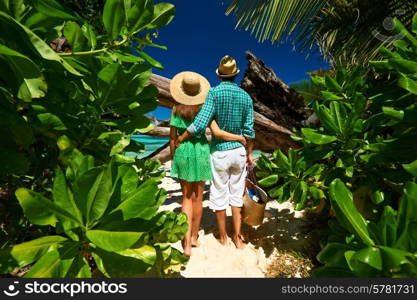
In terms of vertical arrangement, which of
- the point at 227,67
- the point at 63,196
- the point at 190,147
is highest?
the point at 227,67

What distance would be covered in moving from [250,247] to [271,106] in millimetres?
1820

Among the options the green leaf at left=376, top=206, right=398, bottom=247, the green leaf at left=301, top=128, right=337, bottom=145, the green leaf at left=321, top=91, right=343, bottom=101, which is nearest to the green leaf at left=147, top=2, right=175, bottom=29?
the green leaf at left=376, top=206, right=398, bottom=247

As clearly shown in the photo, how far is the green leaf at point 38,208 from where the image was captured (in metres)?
0.45

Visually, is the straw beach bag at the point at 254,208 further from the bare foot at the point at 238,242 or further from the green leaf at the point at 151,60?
the green leaf at the point at 151,60

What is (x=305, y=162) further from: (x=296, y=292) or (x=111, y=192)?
(x=111, y=192)

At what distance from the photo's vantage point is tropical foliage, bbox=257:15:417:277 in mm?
503

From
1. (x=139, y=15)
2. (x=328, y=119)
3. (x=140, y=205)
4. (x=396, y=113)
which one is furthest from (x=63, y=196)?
(x=328, y=119)

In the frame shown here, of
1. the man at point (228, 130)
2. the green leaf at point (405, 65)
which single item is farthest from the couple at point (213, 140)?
the green leaf at point (405, 65)

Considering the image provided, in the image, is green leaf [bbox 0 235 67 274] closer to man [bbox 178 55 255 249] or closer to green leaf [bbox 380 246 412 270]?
green leaf [bbox 380 246 412 270]

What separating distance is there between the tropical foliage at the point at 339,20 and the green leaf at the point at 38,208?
146 inches

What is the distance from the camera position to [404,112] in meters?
0.80

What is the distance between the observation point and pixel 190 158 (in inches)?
89.4

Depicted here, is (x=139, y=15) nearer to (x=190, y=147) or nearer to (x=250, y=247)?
(x=190, y=147)

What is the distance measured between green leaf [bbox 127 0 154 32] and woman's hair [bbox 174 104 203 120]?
1664mm
